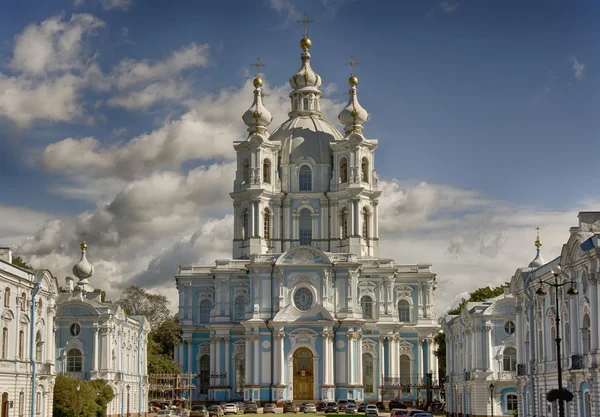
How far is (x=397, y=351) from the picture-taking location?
96.4 metres

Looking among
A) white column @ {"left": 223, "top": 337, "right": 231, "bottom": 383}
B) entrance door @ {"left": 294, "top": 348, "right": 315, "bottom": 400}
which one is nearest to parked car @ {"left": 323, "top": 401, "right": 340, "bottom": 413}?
entrance door @ {"left": 294, "top": 348, "right": 315, "bottom": 400}

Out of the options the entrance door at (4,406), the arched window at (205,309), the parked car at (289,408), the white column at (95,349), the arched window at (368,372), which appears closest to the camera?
the entrance door at (4,406)

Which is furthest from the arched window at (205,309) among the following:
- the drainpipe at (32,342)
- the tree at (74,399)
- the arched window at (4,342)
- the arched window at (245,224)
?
the arched window at (4,342)

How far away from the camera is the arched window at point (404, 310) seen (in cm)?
9881

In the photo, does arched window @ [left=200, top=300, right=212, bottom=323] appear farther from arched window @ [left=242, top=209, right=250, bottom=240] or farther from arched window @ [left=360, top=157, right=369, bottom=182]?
arched window @ [left=360, top=157, right=369, bottom=182]

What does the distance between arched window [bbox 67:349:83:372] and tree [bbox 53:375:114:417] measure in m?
5.21

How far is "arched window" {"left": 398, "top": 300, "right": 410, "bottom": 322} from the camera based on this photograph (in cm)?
9881

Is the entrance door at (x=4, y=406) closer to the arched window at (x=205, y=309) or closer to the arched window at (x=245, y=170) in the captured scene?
the arched window at (x=205, y=309)

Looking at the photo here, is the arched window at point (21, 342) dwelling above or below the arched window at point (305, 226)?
below

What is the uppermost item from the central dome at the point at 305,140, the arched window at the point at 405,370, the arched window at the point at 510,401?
the central dome at the point at 305,140

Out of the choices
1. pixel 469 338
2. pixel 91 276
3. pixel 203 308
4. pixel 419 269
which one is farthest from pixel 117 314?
pixel 419 269

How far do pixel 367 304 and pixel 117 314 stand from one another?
3354cm

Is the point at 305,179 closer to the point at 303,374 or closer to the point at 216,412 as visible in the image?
the point at 303,374

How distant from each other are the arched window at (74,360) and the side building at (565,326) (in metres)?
26.1
